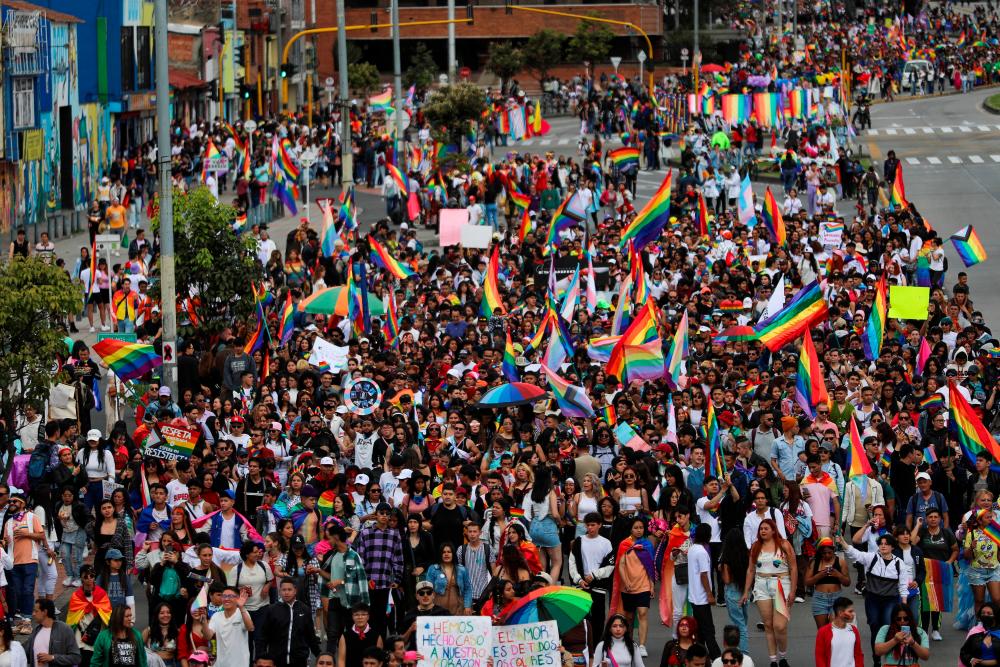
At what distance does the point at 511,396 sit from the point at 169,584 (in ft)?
18.4

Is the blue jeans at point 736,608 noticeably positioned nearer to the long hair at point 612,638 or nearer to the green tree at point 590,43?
the long hair at point 612,638

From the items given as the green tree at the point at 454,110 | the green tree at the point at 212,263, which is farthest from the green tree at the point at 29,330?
the green tree at the point at 454,110

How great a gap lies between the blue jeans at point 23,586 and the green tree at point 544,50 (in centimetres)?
6517

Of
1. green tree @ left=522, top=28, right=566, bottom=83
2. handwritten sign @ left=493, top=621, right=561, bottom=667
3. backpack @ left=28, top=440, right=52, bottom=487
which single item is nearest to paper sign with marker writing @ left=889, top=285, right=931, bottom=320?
backpack @ left=28, top=440, right=52, bottom=487

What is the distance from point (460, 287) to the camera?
2844 centimetres

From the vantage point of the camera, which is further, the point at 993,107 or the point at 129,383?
the point at 993,107

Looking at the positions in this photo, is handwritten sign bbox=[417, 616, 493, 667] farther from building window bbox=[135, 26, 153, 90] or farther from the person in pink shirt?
building window bbox=[135, 26, 153, 90]

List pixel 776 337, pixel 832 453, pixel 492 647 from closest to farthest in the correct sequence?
1. pixel 492 647
2. pixel 832 453
3. pixel 776 337

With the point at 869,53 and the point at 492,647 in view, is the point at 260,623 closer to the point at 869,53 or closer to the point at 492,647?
the point at 492,647

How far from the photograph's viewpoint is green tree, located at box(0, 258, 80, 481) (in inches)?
819

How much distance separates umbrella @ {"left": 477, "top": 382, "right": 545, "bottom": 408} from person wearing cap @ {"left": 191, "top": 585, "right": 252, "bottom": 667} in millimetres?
5828

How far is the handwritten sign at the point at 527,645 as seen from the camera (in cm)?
1404

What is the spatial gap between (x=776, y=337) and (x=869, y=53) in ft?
196

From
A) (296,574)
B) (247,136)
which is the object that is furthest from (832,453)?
(247,136)
